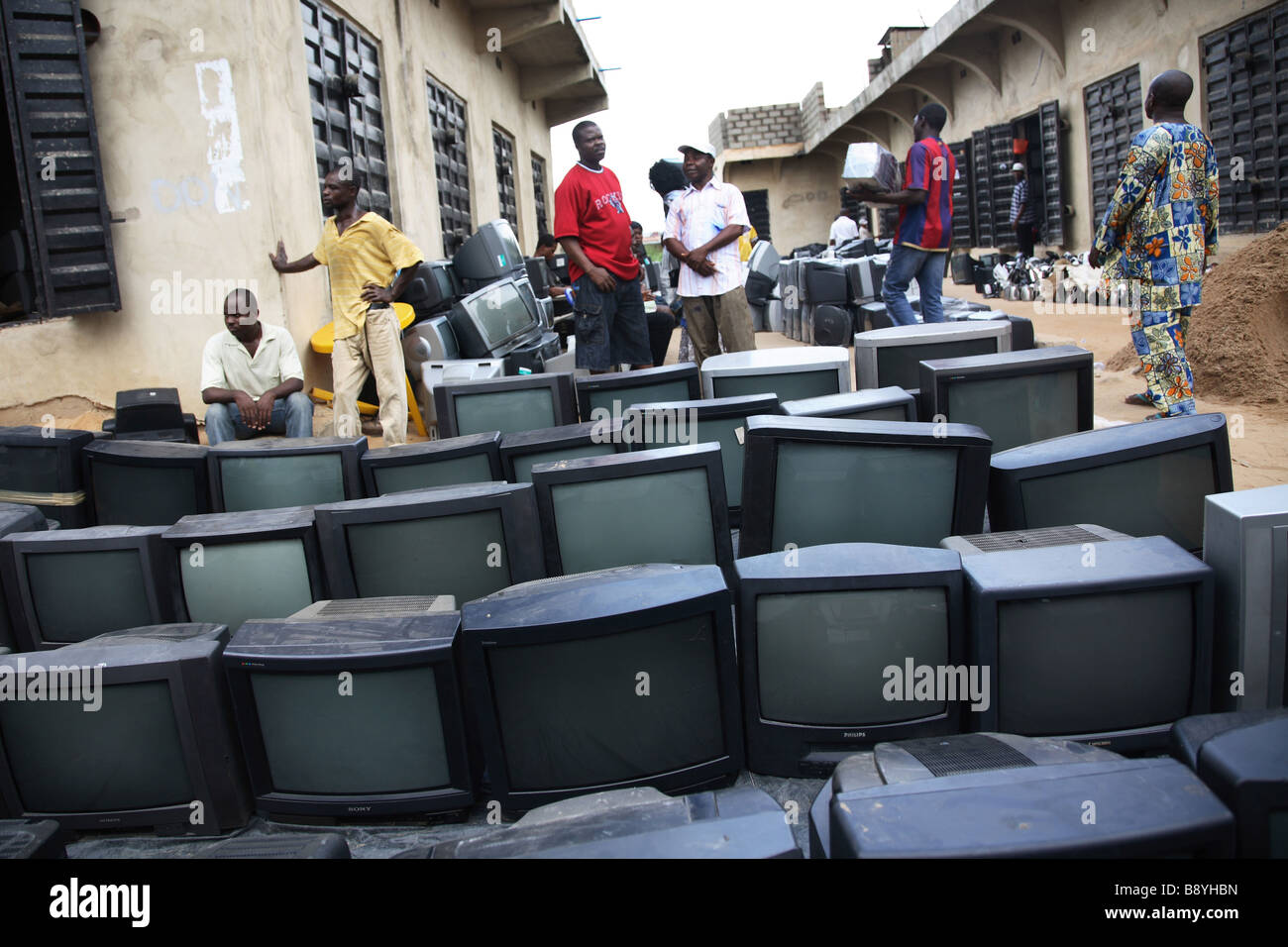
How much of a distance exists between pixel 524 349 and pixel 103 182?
103 inches

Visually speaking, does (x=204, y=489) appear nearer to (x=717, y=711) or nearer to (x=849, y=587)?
(x=717, y=711)

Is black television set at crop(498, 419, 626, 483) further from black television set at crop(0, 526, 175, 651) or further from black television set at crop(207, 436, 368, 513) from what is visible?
black television set at crop(0, 526, 175, 651)

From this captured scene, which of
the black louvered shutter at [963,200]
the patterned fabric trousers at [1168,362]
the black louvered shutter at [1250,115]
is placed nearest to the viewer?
the patterned fabric trousers at [1168,362]

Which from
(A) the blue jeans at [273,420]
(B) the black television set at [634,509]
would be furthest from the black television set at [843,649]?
(A) the blue jeans at [273,420]

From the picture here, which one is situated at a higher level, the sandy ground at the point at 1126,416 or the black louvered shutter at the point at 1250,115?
the black louvered shutter at the point at 1250,115

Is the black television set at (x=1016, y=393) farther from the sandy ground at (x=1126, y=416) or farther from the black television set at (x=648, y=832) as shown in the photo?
the black television set at (x=648, y=832)

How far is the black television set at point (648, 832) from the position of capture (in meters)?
1.24

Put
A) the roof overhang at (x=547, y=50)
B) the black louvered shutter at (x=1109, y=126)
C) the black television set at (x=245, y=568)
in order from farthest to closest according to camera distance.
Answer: the roof overhang at (x=547, y=50), the black louvered shutter at (x=1109, y=126), the black television set at (x=245, y=568)

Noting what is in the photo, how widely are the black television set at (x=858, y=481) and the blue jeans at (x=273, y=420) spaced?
287 centimetres

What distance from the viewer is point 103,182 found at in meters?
5.71

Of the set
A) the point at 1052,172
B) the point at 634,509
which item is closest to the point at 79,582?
the point at 634,509

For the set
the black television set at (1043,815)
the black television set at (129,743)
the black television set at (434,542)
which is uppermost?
the black television set at (434,542)

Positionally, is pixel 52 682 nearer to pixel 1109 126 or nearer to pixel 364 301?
pixel 364 301

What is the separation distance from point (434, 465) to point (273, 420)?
199 cm
